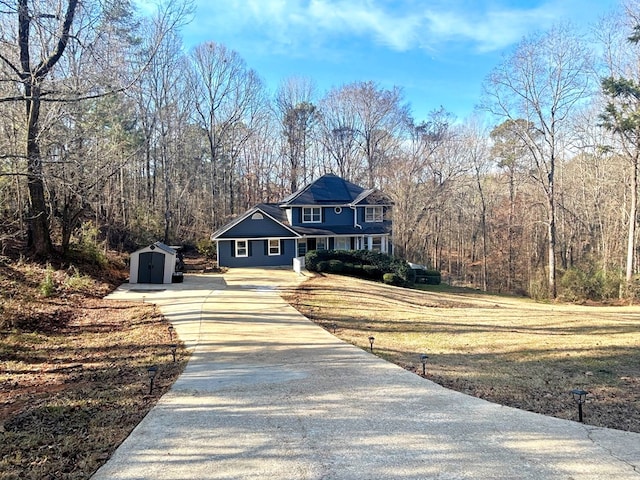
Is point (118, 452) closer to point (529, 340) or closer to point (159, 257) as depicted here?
point (529, 340)

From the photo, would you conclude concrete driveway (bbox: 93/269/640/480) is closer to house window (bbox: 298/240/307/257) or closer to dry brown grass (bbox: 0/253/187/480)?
dry brown grass (bbox: 0/253/187/480)

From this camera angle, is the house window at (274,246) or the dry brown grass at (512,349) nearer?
the dry brown grass at (512,349)

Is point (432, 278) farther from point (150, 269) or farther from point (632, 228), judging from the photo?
point (150, 269)

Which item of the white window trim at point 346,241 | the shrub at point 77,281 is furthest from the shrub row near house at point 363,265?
the shrub at point 77,281

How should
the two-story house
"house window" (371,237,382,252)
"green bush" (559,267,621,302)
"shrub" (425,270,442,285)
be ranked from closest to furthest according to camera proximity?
"green bush" (559,267,621,302) < the two-story house < "shrub" (425,270,442,285) < "house window" (371,237,382,252)

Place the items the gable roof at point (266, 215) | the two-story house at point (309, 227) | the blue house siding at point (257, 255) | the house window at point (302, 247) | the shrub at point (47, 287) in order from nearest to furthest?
the shrub at point (47, 287) → the gable roof at point (266, 215) → the blue house siding at point (257, 255) → the two-story house at point (309, 227) → the house window at point (302, 247)

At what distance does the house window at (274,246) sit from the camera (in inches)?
987

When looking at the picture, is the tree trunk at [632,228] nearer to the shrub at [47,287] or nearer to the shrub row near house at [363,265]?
the shrub row near house at [363,265]

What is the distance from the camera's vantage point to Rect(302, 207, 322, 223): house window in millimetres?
27031

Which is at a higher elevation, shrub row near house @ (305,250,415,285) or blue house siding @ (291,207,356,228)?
blue house siding @ (291,207,356,228)

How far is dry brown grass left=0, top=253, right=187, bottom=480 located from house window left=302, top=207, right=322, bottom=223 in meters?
15.3

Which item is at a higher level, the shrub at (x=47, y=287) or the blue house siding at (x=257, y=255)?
the blue house siding at (x=257, y=255)

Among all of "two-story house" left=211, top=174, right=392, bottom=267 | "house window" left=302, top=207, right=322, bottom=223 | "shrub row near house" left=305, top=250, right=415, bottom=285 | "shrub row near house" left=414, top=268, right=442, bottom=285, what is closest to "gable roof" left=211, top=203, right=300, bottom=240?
"two-story house" left=211, top=174, right=392, bottom=267

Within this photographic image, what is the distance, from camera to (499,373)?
675cm
